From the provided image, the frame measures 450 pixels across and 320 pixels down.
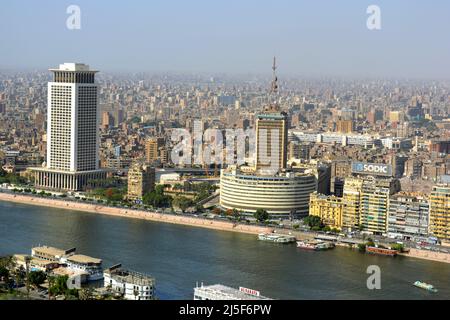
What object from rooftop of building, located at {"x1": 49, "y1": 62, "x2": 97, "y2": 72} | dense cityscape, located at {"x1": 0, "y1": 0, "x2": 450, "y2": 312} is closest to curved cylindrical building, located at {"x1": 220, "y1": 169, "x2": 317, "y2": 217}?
dense cityscape, located at {"x1": 0, "y1": 0, "x2": 450, "y2": 312}

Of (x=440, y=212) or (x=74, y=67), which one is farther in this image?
(x=74, y=67)

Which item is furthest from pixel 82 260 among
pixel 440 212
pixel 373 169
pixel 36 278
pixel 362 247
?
pixel 373 169

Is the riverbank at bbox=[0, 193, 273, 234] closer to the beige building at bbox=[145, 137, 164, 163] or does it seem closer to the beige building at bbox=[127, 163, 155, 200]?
the beige building at bbox=[127, 163, 155, 200]

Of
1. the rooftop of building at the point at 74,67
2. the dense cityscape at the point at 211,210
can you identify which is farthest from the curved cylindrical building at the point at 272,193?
the rooftop of building at the point at 74,67

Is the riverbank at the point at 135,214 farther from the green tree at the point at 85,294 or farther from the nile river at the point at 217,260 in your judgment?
the green tree at the point at 85,294

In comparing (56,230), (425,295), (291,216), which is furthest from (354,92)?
(425,295)

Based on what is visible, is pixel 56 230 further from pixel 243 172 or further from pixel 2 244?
pixel 243 172

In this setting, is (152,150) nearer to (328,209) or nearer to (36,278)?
(328,209)
